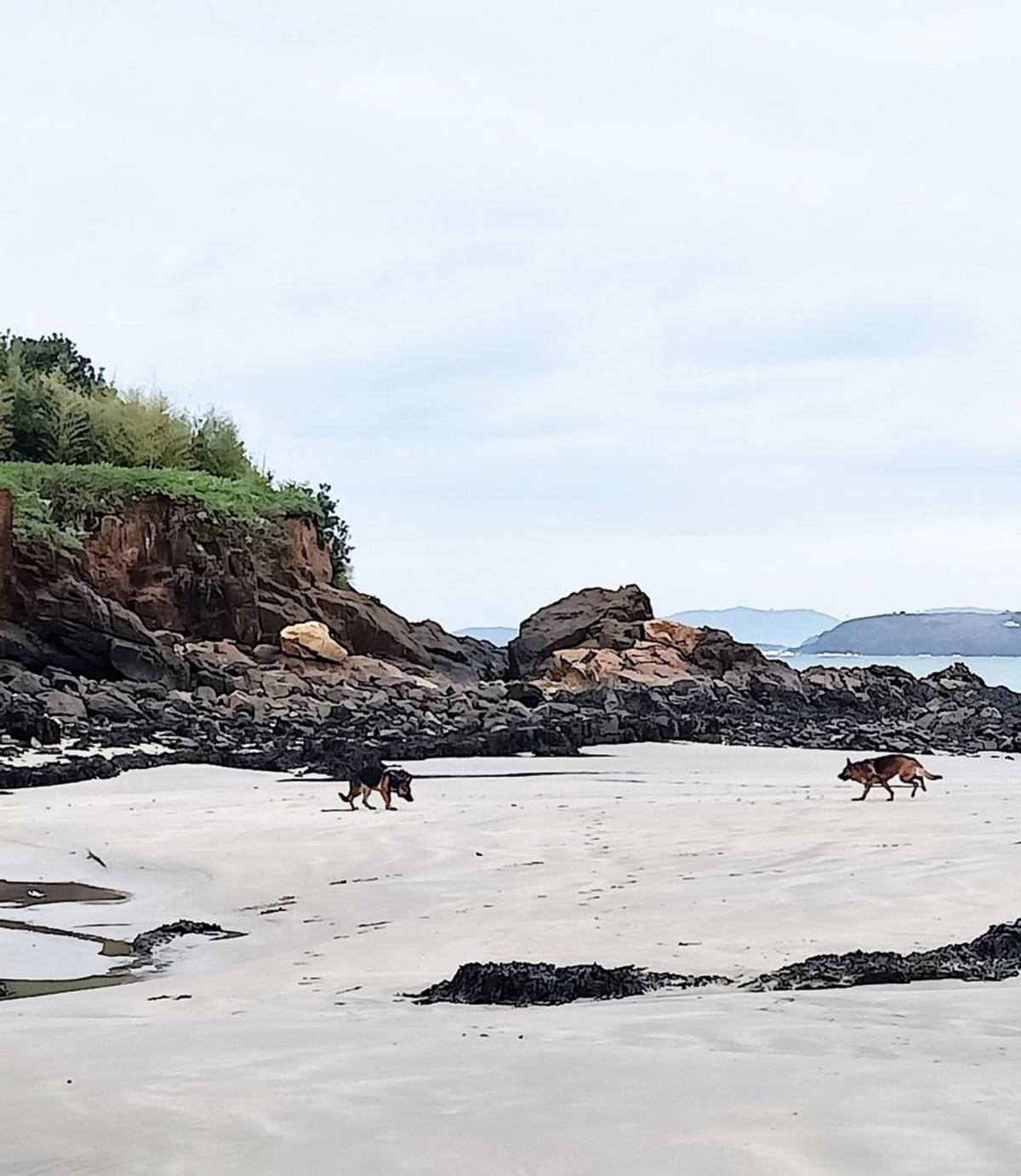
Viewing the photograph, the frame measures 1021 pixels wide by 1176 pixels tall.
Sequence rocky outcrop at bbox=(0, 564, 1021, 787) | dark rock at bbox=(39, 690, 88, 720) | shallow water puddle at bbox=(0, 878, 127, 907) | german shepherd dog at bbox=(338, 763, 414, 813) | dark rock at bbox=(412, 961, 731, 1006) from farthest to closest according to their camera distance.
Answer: dark rock at bbox=(39, 690, 88, 720) → rocky outcrop at bbox=(0, 564, 1021, 787) → german shepherd dog at bbox=(338, 763, 414, 813) → shallow water puddle at bbox=(0, 878, 127, 907) → dark rock at bbox=(412, 961, 731, 1006)

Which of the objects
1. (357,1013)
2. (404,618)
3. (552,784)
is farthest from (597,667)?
(357,1013)

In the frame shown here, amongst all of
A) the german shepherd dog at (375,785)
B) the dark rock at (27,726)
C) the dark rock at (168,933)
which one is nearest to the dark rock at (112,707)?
the dark rock at (27,726)

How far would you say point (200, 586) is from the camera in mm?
31812

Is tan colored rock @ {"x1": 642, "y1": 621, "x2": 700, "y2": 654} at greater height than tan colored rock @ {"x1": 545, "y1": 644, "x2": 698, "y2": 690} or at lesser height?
greater

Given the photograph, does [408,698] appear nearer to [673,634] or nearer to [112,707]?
[112,707]

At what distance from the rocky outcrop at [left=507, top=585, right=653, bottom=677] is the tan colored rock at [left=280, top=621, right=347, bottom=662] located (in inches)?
256

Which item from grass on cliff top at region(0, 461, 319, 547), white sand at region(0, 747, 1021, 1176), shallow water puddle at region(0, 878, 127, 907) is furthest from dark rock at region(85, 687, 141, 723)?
shallow water puddle at region(0, 878, 127, 907)

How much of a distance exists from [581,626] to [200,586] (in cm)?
993

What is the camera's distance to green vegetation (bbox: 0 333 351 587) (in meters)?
30.9

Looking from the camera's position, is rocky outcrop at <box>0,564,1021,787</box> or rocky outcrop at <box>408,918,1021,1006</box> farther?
rocky outcrop at <box>0,564,1021,787</box>

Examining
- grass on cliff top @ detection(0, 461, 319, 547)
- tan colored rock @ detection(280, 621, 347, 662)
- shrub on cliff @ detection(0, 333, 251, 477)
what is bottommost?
tan colored rock @ detection(280, 621, 347, 662)

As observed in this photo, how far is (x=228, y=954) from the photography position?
711cm

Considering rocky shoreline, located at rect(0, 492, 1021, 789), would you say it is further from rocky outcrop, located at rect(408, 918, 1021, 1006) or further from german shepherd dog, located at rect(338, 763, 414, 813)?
rocky outcrop, located at rect(408, 918, 1021, 1006)

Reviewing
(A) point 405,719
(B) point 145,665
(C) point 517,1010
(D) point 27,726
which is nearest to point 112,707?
(D) point 27,726
